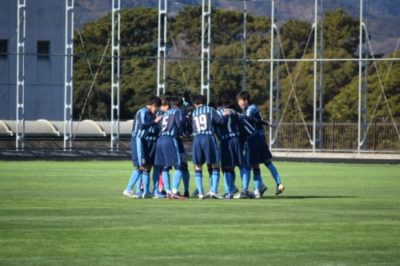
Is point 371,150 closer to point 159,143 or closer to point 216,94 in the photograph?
point 216,94

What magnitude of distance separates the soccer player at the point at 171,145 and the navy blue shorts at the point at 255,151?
1.32m

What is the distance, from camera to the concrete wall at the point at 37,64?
64625 millimetres

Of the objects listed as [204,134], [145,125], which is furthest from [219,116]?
[145,125]

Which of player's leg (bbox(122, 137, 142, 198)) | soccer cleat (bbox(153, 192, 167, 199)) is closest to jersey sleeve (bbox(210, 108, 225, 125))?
player's leg (bbox(122, 137, 142, 198))

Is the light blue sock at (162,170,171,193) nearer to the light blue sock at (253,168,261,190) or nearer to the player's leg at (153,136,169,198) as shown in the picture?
the player's leg at (153,136,169,198)

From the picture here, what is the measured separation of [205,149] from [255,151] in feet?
3.70

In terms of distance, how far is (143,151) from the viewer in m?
26.6

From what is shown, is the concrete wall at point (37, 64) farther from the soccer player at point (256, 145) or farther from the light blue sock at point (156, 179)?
the soccer player at point (256, 145)

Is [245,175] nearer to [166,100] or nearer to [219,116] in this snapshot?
[219,116]

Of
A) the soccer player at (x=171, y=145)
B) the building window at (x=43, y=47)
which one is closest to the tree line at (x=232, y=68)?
the building window at (x=43, y=47)

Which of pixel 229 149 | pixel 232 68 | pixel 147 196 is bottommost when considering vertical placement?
pixel 147 196

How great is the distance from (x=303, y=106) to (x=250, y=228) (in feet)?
205

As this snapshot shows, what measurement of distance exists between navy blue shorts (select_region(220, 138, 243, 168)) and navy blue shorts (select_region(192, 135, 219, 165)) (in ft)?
1.02

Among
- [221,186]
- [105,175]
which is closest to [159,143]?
[221,186]
